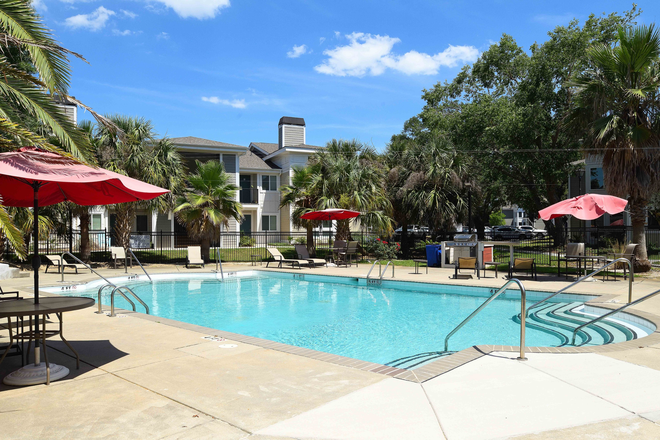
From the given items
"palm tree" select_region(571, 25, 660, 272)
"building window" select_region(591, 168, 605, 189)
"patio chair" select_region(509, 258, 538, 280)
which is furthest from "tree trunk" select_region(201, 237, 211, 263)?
"building window" select_region(591, 168, 605, 189)

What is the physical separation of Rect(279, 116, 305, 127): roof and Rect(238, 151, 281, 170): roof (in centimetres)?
356

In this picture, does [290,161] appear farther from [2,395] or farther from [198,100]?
[2,395]

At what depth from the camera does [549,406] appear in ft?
13.1

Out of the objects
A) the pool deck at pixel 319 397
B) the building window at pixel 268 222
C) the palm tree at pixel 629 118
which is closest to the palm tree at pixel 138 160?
the building window at pixel 268 222

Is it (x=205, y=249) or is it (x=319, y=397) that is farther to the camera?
(x=205, y=249)

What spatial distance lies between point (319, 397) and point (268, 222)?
3019 cm

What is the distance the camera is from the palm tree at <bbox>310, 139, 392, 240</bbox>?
71.3 feet

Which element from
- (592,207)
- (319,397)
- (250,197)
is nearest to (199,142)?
(250,197)

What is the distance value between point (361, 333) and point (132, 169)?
1412 cm

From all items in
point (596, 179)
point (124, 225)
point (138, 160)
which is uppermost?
point (596, 179)

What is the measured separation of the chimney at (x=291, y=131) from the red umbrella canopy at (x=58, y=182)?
3142 centimetres

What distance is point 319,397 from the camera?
13.7 feet

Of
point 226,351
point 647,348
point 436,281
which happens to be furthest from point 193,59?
point 647,348

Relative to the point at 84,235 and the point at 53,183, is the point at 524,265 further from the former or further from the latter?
the point at 84,235
